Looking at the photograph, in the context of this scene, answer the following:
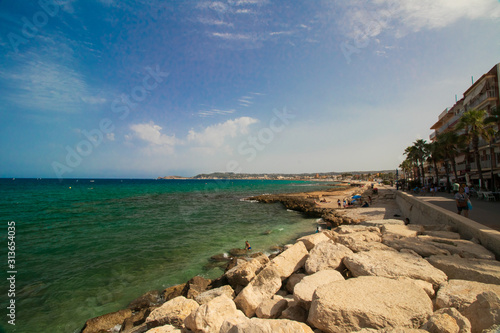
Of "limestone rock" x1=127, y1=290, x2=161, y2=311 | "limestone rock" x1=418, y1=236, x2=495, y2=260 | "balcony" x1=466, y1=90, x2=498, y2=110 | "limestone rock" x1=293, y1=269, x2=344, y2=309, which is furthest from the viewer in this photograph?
"balcony" x1=466, y1=90, x2=498, y2=110

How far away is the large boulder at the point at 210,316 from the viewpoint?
394cm

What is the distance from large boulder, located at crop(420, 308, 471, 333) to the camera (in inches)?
107

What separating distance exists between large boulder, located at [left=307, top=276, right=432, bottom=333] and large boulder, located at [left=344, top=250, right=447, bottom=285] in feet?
2.79

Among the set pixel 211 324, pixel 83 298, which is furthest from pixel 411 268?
pixel 83 298

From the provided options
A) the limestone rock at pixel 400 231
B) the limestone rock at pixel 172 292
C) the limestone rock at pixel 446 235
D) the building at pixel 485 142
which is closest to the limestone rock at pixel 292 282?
the limestone rock at pixel 172 292

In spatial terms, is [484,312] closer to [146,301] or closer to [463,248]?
[463,248]

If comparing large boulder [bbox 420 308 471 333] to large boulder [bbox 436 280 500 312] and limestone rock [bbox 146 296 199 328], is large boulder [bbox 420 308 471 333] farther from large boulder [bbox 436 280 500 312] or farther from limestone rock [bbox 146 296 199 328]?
limestone rock [bbox 146 296 199 328]

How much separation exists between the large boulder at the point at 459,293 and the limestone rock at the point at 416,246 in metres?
1.90

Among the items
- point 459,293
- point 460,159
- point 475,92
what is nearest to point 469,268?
point 459,293

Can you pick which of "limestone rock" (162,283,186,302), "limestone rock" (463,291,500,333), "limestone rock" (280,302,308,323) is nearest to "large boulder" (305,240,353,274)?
"limestone rock" (280,302,308,323)

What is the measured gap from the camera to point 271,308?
4.61 meters

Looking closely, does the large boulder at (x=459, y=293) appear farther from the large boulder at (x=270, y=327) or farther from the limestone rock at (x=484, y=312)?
the large boulder at (x=270, y=327)

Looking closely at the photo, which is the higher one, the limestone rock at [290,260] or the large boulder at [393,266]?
the large boulder at [393,266]

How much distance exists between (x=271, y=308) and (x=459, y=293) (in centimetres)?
335
